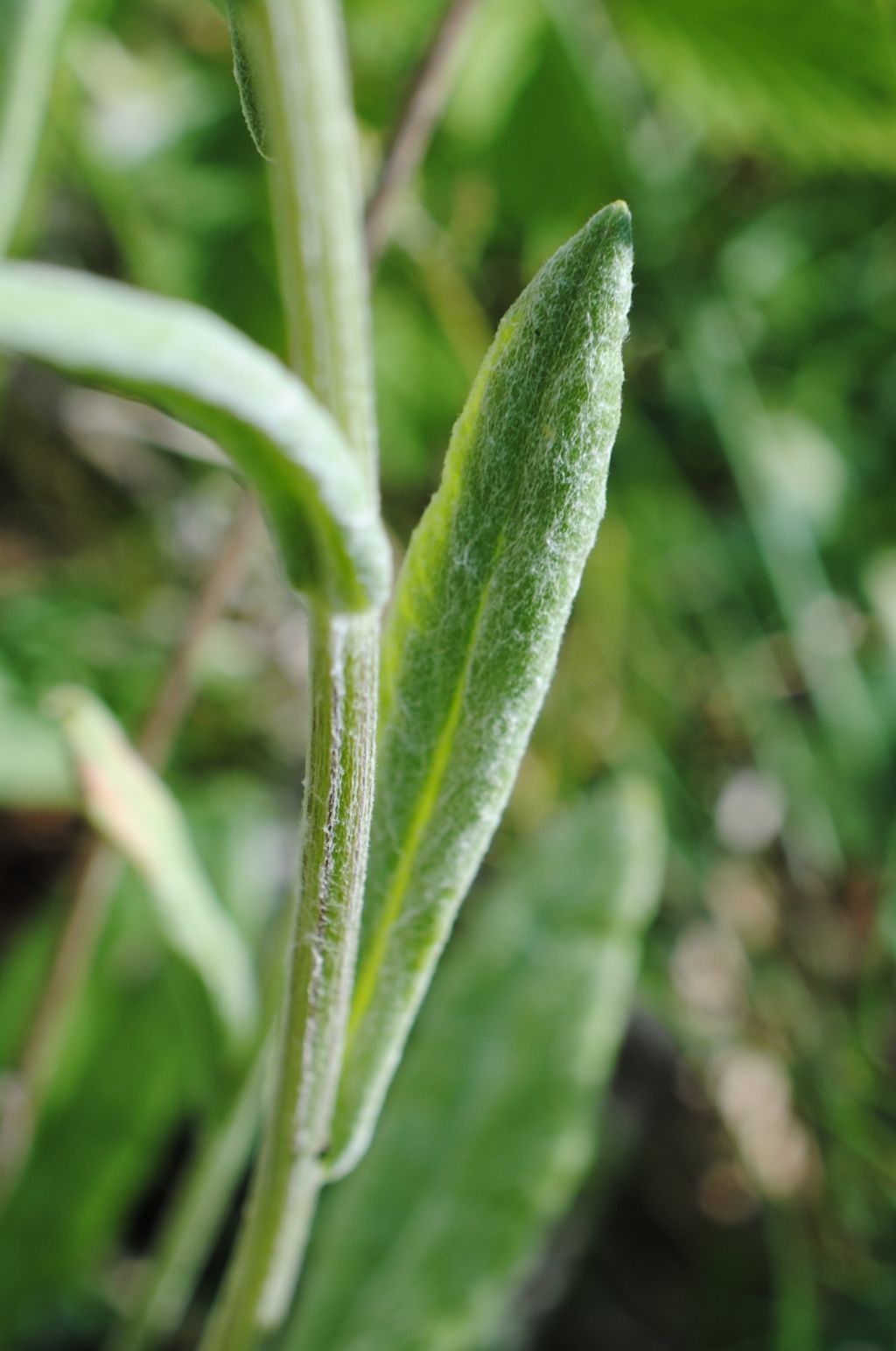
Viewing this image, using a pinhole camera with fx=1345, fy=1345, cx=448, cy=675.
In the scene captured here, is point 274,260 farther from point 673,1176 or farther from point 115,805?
point 673,1176

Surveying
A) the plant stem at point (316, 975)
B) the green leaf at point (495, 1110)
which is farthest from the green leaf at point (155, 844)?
the green leaf at point (495, 1110)

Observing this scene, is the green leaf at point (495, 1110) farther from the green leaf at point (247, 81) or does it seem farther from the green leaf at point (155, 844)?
the green leaf at point (247, 81)

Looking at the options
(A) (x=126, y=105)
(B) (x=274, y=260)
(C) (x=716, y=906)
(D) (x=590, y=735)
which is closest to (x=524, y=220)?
(B) (x=274, y=260)

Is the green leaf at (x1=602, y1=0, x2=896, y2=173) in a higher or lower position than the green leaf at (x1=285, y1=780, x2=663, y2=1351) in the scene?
higher

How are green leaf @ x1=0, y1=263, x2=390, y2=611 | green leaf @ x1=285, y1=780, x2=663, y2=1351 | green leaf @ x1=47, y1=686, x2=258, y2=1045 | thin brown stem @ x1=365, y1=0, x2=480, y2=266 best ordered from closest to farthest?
green leaf @ x1=0, y1=263, x2=390, y2=611 < green leaf @ x1=47, y1=686, x2=258, y2=1045 < thin brown stem @ x1=365, y1=0, x2=480, y2=266 < green leaf @ x1=285, y1=780, x2=663, y2=1351

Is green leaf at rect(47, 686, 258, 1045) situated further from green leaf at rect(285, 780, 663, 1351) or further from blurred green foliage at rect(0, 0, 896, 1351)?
blurred green foliage at rect(0, 0, 896, 1351)

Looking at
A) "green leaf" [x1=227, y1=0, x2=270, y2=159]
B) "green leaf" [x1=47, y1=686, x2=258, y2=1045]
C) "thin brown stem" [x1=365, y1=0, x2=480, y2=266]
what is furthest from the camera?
"thin brown stem" [x1=365, y1=0, x2=480, y2=266]

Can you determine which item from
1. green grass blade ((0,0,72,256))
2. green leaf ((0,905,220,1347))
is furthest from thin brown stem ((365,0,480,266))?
green leaf ((0,905,220,1347))

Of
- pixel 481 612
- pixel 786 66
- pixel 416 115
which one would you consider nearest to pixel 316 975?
pixel 481 612
